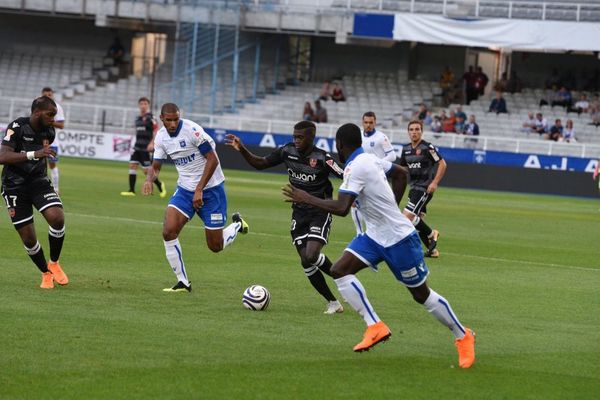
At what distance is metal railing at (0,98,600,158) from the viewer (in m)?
44.5

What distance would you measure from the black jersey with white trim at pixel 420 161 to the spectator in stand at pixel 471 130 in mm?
25542

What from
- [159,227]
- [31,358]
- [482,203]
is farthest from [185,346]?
[482,203]

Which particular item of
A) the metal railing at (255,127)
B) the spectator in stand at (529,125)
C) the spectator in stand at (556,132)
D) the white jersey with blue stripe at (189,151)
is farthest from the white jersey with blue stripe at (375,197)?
the spectator in stand at (529,125)

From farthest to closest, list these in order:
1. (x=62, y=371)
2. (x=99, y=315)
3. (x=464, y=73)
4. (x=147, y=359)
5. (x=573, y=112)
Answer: (x=464, y=73) → (x=573, y=112) → (x=99, y=315) → (x=147, y=359) → (x=62, y=371)

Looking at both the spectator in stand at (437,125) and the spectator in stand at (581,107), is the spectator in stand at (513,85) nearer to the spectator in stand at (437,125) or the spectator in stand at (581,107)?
the spectator in stand at (581,107)

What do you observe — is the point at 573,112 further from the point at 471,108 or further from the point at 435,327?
the point at 435,327

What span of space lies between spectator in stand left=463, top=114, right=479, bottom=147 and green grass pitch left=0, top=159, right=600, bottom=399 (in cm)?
2377

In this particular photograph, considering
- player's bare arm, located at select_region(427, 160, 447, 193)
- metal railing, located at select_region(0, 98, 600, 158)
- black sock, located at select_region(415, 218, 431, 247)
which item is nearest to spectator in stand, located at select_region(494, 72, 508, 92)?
metal railing, located at select_region(0, 98, 600, 158)

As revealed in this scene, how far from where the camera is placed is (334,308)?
13031mm

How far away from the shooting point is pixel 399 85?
5609 centimetres

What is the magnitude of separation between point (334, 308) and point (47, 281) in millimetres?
3293

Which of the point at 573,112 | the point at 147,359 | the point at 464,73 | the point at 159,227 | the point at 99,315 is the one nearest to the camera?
the point at 147,359

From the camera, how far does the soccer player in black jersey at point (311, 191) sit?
13.1m

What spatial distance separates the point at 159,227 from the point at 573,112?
31.4 m
